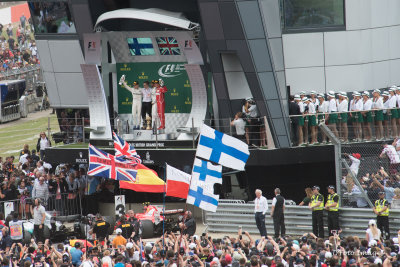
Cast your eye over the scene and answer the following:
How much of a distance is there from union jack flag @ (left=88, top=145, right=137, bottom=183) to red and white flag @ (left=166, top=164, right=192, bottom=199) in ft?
9.04

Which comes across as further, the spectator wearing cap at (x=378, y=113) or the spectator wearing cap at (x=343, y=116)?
the spectator wearing cap at (x=378, y=113)

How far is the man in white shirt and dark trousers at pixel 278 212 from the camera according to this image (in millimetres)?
29641

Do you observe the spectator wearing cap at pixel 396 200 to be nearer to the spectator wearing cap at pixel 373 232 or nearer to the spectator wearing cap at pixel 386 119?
the spectator wearing cap at pixel 373 232

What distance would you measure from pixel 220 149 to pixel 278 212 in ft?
15.6

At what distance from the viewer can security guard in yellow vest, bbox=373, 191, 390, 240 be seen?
92.1 feet

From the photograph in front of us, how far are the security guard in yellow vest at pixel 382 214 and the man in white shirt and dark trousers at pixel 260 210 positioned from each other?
3.21 meters

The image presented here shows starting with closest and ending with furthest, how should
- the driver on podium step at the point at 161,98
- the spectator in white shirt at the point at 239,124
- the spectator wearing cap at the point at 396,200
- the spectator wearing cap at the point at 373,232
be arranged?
the spectator wearing cap at the point at 373,232, the spectator wearing cap at the point at 396,200, the spectator in white shirt at the point at 239,124, the driver on podium step at the point at 161,98

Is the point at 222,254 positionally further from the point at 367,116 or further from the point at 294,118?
the point at 367,116

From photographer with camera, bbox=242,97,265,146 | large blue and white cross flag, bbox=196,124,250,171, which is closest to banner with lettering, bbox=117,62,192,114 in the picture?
photographer with camera, bbox=242,97,265,146

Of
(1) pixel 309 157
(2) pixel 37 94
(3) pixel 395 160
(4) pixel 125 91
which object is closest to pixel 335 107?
(1) pixel 309 157

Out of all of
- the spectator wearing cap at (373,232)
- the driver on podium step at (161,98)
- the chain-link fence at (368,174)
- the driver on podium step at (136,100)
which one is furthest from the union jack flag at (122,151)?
the driver on podium step at (136,100)

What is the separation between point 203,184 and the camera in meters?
25.6

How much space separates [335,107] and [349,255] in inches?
439

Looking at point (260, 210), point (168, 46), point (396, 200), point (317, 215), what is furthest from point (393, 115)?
point (168, 46)
